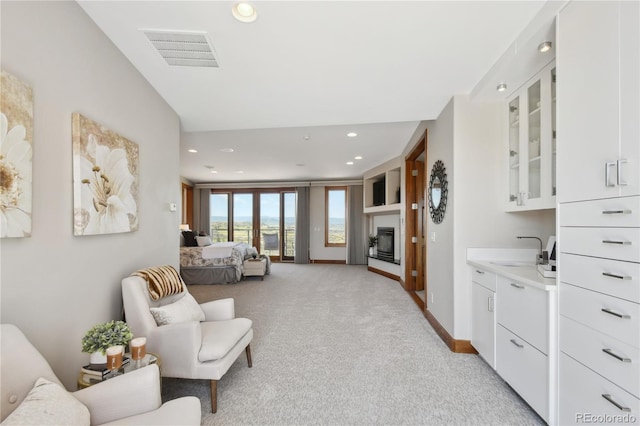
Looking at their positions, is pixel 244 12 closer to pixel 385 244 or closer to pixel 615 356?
pixel 615 356

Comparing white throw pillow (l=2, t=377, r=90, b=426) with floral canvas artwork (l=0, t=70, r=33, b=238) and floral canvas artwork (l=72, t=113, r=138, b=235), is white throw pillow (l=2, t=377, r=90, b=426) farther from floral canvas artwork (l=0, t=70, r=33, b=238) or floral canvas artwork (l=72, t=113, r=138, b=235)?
floral canvas artwork (l=72, t=113, r=138, b=235)

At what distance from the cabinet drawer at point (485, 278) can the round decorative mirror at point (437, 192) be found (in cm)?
69

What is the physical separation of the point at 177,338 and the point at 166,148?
188cm

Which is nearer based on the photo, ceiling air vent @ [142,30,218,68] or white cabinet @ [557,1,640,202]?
white cabinet @ [557,1,640,202]

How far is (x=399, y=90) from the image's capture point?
2562 mm

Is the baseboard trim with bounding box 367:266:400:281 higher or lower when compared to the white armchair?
lower

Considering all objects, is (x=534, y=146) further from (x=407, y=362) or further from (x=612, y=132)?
(x=407, y=362)

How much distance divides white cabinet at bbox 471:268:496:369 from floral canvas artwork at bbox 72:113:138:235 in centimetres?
292

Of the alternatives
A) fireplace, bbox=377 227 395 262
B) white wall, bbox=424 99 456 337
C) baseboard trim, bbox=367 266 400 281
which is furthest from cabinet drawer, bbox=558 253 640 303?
fireplace, bbox=377 227 395 262

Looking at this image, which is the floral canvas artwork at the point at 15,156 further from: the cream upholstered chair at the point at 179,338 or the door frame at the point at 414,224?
the door frame at the point at 414,224

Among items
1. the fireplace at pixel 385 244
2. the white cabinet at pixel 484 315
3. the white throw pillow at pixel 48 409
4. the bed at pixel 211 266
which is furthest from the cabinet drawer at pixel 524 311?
the bed at pixel 211 266

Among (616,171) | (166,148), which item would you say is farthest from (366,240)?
(616,171)

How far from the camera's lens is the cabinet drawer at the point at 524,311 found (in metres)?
1.70

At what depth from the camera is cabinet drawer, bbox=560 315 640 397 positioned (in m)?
1.19
